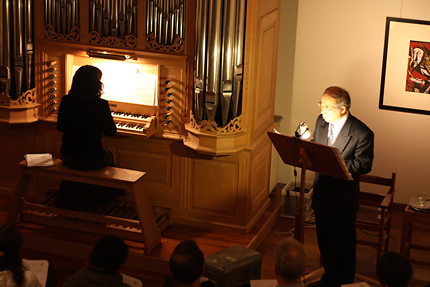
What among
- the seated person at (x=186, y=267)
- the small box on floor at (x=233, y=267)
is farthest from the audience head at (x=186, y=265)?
the small box on floor at (x=233, y=267)

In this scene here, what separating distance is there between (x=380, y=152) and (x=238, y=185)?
6.33 ft

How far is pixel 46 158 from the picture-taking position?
5.40 meters

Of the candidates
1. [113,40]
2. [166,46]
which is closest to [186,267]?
[166,46]

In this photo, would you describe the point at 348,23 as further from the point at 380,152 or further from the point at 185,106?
the point at 185,106

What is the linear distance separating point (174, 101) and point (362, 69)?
2.21 m

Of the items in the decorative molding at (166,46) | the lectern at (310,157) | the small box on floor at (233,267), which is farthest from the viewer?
the decorative molding at (166,46)

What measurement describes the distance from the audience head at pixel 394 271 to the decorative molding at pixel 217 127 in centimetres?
254

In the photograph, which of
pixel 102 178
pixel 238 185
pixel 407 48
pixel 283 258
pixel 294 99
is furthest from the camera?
pixel 294 99

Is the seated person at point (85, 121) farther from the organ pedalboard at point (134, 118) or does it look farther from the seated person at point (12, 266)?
the seated person at point (12, 266)

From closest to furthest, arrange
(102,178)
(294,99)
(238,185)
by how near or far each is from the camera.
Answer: (102,178)
(238,185)
(294,99)

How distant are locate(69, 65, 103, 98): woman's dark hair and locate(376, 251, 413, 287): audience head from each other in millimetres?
3044

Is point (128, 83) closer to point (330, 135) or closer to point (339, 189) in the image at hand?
point (330, 135)

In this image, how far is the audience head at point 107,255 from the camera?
3.29 meters

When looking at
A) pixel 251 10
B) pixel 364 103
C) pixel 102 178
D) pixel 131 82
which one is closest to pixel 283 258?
pixel 102 178
